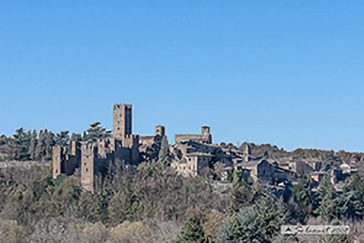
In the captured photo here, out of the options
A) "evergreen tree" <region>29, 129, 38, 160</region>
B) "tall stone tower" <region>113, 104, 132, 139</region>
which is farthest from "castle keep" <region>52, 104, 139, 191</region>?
"evergreen tree" <region>29, 129, 38, 160</region>

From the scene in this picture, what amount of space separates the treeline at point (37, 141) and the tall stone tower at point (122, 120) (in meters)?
7.01

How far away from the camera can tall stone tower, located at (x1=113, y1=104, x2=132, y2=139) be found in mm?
72325

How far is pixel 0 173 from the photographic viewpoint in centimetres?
7006

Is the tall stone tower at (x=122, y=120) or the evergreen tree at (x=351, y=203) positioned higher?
the tall stone tower at (x=122, y=120)

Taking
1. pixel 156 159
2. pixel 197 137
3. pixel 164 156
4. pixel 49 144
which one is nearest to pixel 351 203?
pixel 164 156

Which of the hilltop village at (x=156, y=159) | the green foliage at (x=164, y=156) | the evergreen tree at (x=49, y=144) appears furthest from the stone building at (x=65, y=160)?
the evergreen tree at (x=49, y=144)

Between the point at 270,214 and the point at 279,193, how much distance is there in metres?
17.4

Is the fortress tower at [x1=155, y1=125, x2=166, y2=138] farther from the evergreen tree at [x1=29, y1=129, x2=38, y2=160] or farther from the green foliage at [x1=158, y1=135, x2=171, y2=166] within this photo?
the evergreen tree at [x1=29, y1=129, x2=38, y2=160]

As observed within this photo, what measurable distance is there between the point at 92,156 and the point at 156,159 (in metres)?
8.92

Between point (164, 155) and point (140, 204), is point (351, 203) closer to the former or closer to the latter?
point (164, 155)

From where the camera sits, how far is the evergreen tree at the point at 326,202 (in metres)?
63.0

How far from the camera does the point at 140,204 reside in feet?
198

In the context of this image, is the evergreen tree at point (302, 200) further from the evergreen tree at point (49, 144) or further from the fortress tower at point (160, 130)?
the evergreen tree at point (49, 144)

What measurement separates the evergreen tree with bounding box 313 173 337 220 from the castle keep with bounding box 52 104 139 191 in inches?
693
